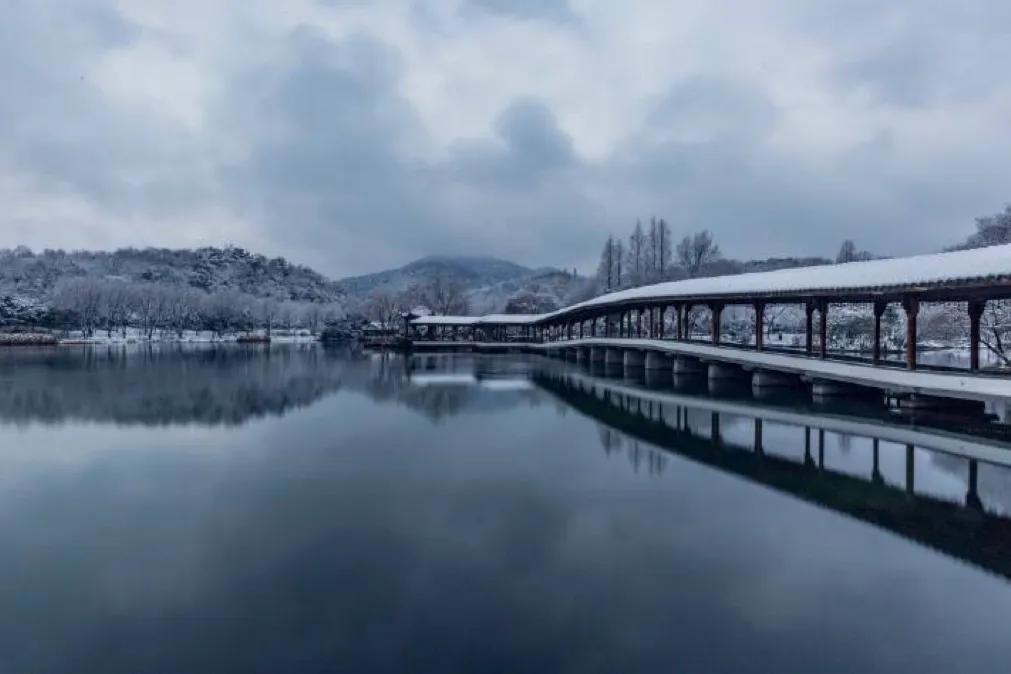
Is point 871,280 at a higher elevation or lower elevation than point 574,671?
higher

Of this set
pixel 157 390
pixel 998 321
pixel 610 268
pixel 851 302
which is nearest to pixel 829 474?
pixel 851 302

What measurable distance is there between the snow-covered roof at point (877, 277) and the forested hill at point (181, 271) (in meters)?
100.0

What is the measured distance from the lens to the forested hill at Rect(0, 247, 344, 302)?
3976 inches

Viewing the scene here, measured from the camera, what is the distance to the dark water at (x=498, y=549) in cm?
484

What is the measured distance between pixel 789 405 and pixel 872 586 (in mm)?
12545

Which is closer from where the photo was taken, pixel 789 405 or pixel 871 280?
pixel 871 280

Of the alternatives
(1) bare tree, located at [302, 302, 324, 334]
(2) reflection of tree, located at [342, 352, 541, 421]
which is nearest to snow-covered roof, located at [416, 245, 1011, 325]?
(2) reflection of tree, located at [342, 352, 541, 421]

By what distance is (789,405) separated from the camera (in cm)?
1761

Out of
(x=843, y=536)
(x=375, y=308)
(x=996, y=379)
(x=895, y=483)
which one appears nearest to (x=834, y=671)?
(x=843, y=536)

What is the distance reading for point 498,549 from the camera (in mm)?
6887

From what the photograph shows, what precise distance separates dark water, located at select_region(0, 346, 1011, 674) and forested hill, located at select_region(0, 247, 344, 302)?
99794 millimetres

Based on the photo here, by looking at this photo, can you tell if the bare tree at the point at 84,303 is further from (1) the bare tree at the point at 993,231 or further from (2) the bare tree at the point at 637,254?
(1) the bare tree at the point at 993,231

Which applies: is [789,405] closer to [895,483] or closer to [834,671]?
[895,483]

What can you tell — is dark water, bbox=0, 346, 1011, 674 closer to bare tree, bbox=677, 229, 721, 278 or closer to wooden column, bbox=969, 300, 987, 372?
wooden column, bbox=969, 300, 987, 372
